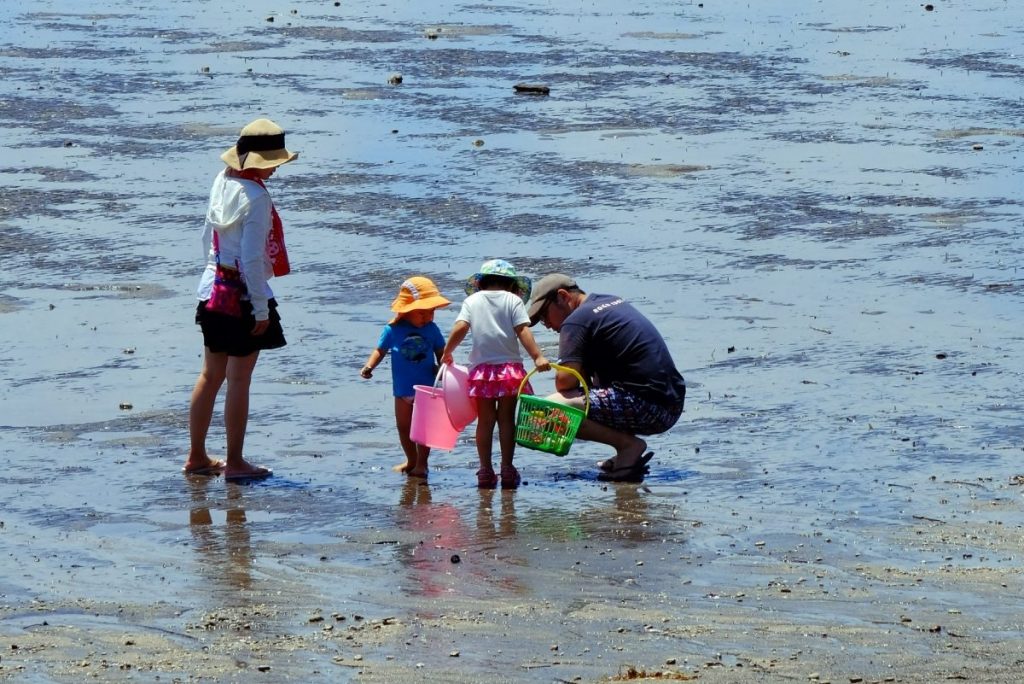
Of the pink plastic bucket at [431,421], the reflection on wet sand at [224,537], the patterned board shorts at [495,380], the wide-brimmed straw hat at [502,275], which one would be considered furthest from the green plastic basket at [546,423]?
the reflection on wet sand at [224,537]

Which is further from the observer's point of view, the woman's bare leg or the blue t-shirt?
the blue t-shirt

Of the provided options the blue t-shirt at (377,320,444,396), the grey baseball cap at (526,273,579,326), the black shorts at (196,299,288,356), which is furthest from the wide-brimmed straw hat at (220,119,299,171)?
the grey baseball cap at (526,273,579,326)

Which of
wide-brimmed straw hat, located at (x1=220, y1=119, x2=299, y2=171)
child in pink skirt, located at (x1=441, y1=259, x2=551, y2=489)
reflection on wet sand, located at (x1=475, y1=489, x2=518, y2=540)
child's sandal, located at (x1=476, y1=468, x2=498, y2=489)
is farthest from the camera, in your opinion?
child in pink skirt, located at (x1=441, y1=259, x2=551, y2=489)

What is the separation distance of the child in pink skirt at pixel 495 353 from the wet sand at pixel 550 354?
0.87ft

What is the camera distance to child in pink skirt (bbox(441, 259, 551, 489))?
28.9ft

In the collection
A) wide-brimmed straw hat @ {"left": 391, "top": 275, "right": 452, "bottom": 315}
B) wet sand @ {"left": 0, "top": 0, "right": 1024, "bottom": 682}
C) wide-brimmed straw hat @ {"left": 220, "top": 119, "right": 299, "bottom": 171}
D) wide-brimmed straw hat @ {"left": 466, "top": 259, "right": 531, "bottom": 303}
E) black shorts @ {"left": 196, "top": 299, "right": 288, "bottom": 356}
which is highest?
wide-brimmed straw hat @ {"left": 220, "top": 119, "right": 299, "bottom": 171}

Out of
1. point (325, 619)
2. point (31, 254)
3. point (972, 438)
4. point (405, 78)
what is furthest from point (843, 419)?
point (405, 78)

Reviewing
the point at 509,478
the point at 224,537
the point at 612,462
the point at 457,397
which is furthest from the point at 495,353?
the point at 224,537

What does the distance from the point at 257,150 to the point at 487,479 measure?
1787 millimetres

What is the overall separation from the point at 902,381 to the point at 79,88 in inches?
470

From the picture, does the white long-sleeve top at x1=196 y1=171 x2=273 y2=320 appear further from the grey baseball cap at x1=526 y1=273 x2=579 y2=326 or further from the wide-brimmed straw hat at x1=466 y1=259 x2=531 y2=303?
the grey baseball cap at x1=526 y1=273 x2=579 y2=326

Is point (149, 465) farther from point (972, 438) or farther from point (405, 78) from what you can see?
point (405, 78)

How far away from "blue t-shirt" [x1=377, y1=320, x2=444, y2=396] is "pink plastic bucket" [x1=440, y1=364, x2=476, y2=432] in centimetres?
19

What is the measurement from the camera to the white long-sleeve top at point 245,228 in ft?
28.1
